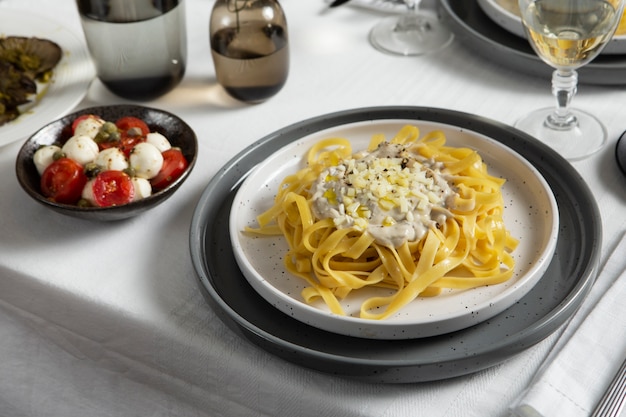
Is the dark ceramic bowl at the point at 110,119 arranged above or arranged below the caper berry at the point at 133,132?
below

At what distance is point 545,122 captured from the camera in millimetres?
1387

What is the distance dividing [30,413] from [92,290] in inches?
13.6

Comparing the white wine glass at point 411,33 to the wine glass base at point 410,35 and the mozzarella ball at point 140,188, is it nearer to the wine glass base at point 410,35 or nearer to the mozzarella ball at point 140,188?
the wine glass base at point 410,35

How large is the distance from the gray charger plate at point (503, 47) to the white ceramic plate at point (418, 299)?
1.00 feet

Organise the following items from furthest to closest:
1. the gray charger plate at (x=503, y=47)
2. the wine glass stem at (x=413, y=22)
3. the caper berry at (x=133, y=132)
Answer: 1. the wine glass stem at (x=413, y=22)
2. the gray charger plate at (x=503, y=47)
3. the caper berry at (x=133, y=132)

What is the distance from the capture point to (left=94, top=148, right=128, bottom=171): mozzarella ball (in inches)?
47.7

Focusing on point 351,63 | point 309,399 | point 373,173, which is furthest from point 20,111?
point 309,399

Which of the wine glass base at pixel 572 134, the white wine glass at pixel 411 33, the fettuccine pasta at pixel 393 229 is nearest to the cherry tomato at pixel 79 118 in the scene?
the fettuccine pasta at pixel 393 229

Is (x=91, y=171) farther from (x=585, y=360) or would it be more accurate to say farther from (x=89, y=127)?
(x=585, y=360)

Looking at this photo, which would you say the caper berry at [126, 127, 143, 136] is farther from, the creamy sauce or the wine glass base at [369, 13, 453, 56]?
the wine glass base at [369, 13, 453, 56]

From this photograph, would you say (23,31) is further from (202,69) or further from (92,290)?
(92,290)

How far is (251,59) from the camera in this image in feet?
4.76

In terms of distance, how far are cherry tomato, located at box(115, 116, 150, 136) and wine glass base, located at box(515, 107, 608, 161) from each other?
0.63 metres

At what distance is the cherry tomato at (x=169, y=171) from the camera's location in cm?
125
